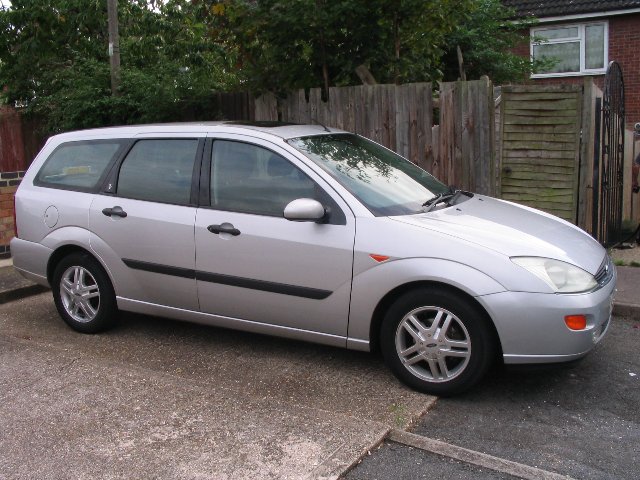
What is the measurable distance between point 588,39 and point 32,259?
15.6m

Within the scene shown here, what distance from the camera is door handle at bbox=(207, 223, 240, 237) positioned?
482cm

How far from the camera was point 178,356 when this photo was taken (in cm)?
525

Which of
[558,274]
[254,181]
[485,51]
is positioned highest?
[485,51]

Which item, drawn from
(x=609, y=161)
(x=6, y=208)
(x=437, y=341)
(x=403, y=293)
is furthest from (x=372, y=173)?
(x=6, y=208)

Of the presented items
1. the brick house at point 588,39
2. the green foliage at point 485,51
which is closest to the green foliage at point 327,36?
the green foliage at point 485,51

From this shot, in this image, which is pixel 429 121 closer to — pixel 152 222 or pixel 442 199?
pixel 442 199

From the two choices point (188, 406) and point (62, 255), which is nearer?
point (188, 406)

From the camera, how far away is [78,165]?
5.79 m

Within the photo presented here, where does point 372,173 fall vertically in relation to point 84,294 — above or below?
above

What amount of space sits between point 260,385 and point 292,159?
59.0 inches

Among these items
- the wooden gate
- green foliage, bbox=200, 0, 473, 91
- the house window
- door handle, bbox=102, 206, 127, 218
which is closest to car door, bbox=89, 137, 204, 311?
door handle, bbox=102, 206, 127, 218

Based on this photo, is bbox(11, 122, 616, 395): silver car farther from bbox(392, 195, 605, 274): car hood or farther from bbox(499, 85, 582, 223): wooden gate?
bbox(499, 85, 582, 223): wooden gate

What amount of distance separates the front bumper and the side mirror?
3.65 feet

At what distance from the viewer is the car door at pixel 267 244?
14.9 feet
